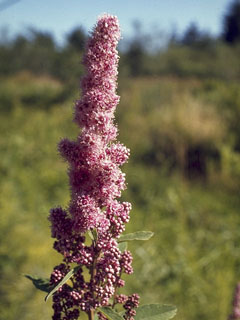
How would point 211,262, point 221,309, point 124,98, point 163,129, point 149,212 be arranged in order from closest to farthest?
point 221,309, point 211,262, point 149,212, point 163,129, point 124,98

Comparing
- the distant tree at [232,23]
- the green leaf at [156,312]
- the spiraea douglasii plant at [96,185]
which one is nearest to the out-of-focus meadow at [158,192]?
the spiraea douglasii plant at [96,185]

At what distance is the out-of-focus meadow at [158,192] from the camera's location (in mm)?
4316

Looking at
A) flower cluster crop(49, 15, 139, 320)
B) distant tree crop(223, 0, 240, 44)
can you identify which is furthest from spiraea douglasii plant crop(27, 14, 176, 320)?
distant tree crop(223, 0, 240, 44)

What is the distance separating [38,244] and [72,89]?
13776 millimetres

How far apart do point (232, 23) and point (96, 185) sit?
158ft

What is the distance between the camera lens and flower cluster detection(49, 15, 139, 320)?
1.03 meters

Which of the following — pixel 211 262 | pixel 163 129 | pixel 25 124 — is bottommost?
pixel 211 262

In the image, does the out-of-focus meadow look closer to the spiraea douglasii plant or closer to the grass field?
the grass field

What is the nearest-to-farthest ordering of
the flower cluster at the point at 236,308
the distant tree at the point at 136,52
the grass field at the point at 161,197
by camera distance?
the flower cluster at the point at 236,308, the grass field at the point at 161,197, the distant tree at the point at 136,52

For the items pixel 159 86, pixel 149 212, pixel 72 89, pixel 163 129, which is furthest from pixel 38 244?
pixel 72 89

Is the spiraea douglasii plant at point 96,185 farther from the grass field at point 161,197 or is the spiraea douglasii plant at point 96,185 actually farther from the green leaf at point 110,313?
the grass field at point 161,197

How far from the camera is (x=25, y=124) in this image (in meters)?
12.0

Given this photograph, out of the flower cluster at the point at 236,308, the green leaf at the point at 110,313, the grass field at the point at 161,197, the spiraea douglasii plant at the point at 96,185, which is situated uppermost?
the grass field at the point at 161,197

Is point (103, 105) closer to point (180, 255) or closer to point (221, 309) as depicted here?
point (221, 309)
